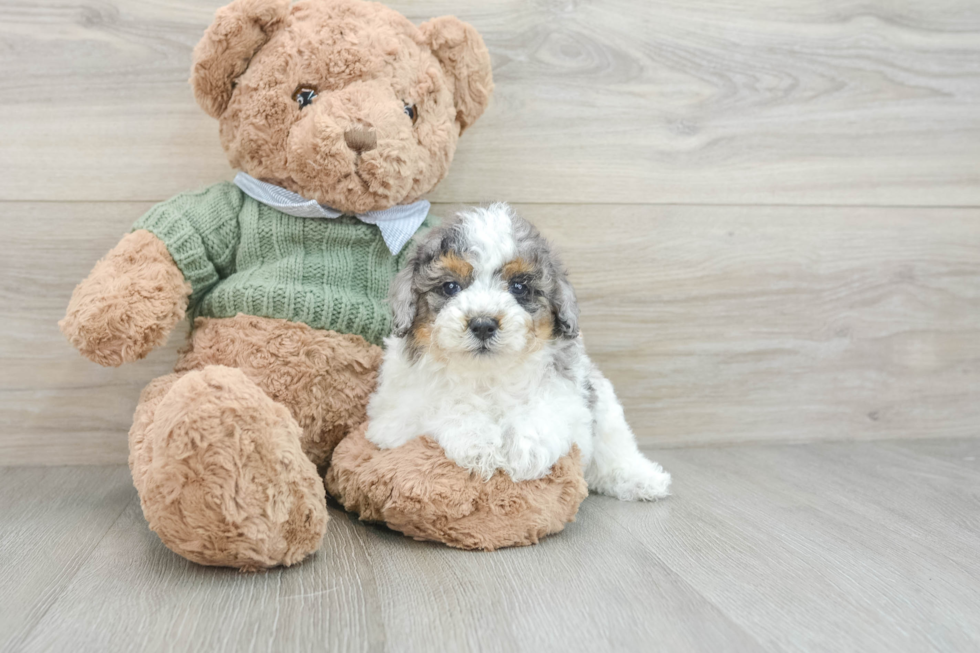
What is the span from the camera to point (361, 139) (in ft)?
3.82

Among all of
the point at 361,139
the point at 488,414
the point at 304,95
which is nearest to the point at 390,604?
the point at 488,414

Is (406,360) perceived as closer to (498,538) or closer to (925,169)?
(498,538)

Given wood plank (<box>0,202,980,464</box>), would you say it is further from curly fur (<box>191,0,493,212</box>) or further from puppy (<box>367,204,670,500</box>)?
puppy (<box>367,204,670,500</box>)

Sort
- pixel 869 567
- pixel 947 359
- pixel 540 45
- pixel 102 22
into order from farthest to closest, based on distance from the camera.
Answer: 1. pixel 947 359
2. pixel 540 45
3. pixel 102 22
4. pixel 869 567

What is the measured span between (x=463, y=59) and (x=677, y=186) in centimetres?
57

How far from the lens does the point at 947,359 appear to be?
70.2 inches

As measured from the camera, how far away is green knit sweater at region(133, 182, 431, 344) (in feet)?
3.99

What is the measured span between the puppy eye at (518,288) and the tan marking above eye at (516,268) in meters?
0.01

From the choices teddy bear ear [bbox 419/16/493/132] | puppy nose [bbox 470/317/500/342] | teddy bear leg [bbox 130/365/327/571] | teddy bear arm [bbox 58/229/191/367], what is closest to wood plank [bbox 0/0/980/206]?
teddy bear ear [bbox 419/16/493/132]

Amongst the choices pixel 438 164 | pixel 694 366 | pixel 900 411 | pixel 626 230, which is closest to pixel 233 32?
pixel 438 164

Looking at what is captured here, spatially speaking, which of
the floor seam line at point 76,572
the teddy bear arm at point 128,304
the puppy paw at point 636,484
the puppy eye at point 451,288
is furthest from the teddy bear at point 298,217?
the puppy paw at point 636,484

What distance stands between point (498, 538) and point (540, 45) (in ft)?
3.26

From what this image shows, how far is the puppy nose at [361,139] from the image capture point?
116 cm

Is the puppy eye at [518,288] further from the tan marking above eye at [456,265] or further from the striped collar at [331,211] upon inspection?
the striped collar at [331,211]
